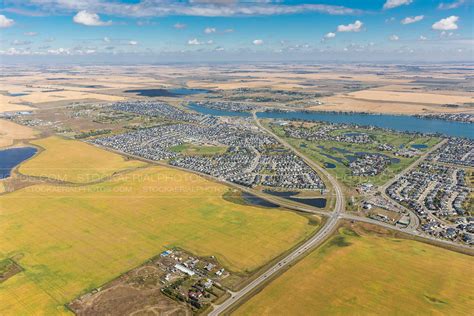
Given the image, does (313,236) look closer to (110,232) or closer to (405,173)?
(110,232)

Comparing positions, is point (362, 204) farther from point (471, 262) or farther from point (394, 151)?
point (394, 151)

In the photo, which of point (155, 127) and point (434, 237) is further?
point (155, 127)

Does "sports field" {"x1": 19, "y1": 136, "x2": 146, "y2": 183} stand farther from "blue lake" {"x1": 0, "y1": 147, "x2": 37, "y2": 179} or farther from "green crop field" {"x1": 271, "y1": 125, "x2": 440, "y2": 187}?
"green crop field" {"x1": 271, "y1": 125, "x2": 440, "y2": 187}

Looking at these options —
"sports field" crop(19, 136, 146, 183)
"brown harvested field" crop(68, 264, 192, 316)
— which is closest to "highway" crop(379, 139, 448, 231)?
"brown harvested field" crop(68, 264, 192, 316)

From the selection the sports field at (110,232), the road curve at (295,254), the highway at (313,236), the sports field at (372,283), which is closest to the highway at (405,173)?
the highway at (313,236)

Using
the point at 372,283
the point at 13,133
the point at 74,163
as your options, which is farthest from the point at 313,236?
the point at 13,133

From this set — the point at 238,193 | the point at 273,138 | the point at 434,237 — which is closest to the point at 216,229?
the point at 238,193
